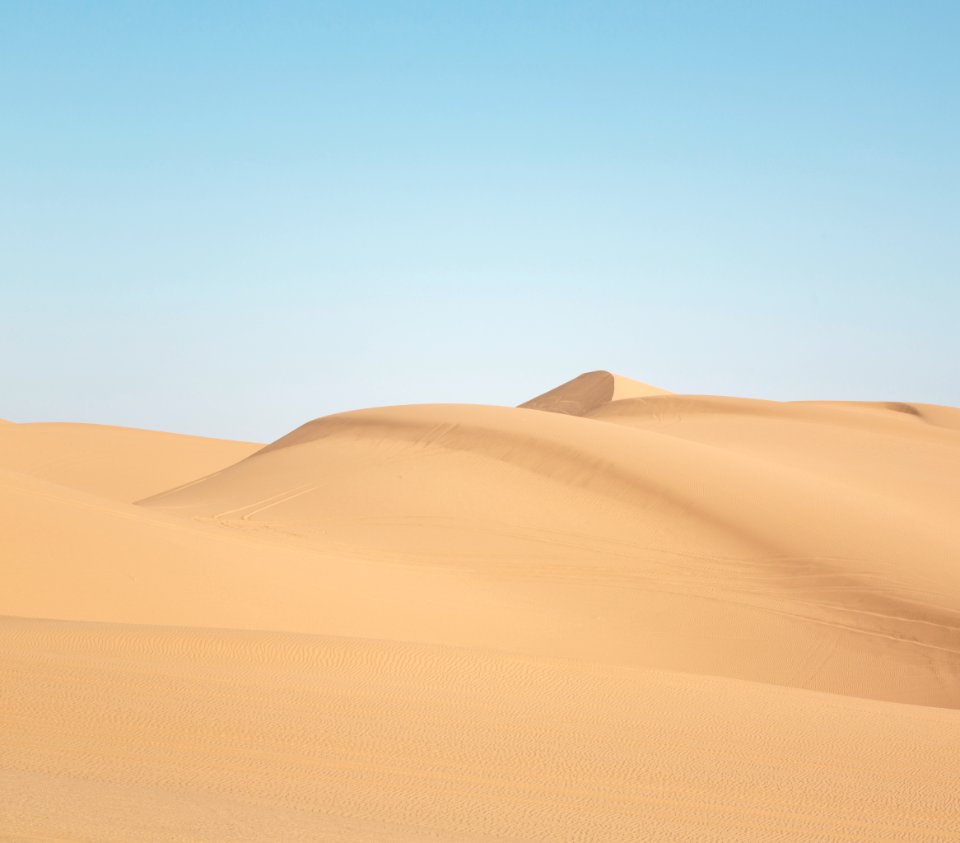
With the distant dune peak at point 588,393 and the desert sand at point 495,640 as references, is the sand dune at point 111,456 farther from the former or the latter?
the distant dune peak at point 588,393

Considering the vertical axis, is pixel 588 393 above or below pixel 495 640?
above

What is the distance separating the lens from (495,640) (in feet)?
38.2

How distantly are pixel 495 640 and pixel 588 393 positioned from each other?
1229 inches

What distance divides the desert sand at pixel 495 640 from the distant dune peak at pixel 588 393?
1231cm

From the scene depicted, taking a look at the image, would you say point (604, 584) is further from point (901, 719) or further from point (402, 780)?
point (402, 780)

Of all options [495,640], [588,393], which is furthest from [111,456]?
[495,640]

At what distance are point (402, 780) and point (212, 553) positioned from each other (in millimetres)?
7921

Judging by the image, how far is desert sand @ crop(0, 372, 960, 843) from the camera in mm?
4383

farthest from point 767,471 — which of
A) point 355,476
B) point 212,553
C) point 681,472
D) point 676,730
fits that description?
point 676,730

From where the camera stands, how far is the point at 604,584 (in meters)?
14.2

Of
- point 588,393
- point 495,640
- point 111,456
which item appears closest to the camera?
point 495,640

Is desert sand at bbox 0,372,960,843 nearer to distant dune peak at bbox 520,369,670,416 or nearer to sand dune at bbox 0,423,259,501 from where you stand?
sand dune at bbox 0,423,259,501

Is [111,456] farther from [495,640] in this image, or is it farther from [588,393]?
[495,640]

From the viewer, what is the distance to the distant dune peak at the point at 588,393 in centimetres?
4094
